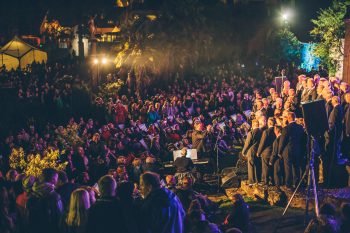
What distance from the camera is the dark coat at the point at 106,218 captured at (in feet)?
16.0

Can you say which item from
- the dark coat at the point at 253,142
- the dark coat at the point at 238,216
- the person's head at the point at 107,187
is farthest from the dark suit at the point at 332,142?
the person's head at the point at 107,187

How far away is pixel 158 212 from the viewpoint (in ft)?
16.6

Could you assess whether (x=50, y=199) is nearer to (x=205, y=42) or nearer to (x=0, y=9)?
(x=205, y=42)

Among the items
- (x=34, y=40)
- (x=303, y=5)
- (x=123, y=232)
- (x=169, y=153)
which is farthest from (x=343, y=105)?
(x=34, y=40)

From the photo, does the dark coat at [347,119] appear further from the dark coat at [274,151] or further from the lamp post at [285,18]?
the lamp post at [285,18]

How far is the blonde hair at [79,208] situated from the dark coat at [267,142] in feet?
18.1

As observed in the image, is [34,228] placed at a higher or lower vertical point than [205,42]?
lower

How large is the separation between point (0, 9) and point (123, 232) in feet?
122

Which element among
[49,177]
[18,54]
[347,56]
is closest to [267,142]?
[49,177]

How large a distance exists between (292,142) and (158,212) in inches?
199

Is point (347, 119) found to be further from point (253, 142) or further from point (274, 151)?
point (253, 142)

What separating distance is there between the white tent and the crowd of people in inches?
47.6

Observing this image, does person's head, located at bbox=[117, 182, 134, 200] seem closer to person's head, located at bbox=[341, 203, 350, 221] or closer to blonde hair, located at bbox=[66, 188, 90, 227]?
blonde hair, located at bbox=[66, 188, 90, 227]

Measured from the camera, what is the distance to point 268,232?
335 inches
